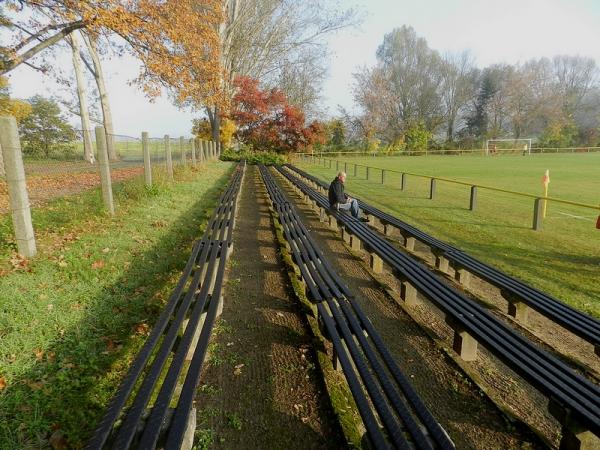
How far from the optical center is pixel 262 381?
2.88m

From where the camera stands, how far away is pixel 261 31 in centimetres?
3081

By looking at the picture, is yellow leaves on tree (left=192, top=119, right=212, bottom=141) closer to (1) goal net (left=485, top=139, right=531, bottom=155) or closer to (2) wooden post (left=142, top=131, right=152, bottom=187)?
(2) wooden post (left=142, top=131, right=152, bottom=187)

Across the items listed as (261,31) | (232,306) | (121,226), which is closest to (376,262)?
(232,306)

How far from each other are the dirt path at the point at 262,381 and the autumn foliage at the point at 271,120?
31.3 meters

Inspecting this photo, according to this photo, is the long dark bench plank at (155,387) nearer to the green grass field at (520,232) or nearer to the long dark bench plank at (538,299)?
the long dark bench plank at (538,299)

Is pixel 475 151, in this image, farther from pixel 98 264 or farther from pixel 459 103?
pixel 98 264

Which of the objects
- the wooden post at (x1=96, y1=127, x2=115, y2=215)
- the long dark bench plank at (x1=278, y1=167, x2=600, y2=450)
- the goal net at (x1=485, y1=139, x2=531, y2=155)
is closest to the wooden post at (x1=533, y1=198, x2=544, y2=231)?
the long dark bench plank at (x1=278, y1=167, x2=600, y2=450)

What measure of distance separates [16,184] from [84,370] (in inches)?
107

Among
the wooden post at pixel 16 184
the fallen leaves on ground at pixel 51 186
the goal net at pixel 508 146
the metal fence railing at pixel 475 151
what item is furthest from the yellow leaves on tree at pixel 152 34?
the goal net at pixel 508 146

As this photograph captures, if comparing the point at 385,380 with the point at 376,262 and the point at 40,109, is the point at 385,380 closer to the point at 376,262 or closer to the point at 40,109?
the point at 376,262

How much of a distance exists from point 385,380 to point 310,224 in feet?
20.5

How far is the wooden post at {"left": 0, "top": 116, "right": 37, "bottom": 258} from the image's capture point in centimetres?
440

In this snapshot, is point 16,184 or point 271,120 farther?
point 271,120

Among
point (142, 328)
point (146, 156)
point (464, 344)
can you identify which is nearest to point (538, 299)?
point (464, 344)
